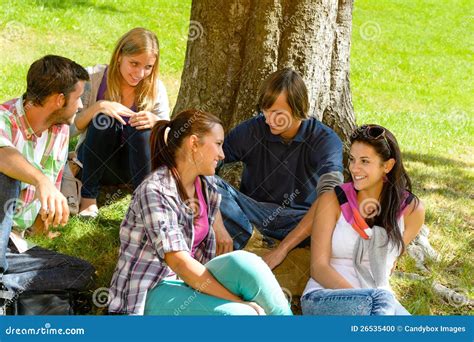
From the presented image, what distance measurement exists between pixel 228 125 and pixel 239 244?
1.19m

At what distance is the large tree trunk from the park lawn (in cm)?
98

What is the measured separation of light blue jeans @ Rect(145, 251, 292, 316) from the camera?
3.31 metres

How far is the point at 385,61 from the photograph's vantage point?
13.6 metres

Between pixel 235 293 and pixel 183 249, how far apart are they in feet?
0.97

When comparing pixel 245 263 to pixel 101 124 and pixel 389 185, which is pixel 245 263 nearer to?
pixel 389 185

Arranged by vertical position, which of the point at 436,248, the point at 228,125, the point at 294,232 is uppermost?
the point at 228,125

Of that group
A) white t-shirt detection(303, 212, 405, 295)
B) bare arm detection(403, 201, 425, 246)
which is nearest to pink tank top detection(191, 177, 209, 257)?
white t-shirt detection(303, 212, 405, 295)

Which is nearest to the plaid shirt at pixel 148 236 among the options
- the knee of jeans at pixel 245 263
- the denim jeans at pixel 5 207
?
the knee of jeans at pixel 245 263

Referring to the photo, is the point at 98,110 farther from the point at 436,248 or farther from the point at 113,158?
the point at 436,248

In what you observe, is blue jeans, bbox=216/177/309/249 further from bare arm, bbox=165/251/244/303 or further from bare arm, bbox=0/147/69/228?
bare arm, bbox=0/147/69/228

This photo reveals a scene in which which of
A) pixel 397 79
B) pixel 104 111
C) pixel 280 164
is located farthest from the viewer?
pixel 397 79

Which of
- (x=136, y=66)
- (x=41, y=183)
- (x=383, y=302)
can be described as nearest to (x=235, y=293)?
(x=383, y=302)

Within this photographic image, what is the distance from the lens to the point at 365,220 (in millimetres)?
3941

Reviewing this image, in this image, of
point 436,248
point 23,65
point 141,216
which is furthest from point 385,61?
point 141,216
